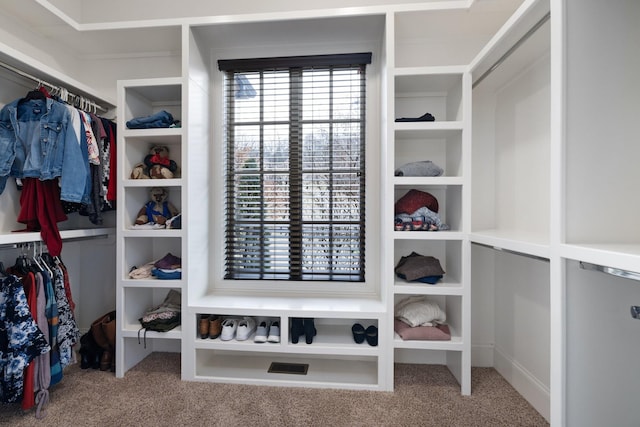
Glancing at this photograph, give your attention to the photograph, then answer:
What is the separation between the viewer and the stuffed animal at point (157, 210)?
211cm

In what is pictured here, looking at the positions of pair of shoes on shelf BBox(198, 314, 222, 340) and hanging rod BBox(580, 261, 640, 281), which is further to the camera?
pair of shoes on shelf BBox(198, 314, 222, 340)

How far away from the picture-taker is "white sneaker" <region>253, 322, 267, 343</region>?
74.0 inches

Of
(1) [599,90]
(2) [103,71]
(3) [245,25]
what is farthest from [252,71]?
(1) [599,90]

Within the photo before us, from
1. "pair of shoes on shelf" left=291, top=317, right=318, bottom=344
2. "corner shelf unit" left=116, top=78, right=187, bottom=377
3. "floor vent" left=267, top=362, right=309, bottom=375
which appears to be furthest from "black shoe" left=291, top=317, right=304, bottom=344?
"corner shelf unit" left=116, top=78, right=187, bottom=377

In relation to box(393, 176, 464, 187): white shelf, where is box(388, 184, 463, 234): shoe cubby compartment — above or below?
below

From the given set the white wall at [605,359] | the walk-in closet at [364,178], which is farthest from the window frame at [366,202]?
the white wall at [605,359]

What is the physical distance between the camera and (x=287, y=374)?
76.1 inches

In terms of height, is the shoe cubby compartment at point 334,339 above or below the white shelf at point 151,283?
below

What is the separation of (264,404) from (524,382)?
156 centimetres

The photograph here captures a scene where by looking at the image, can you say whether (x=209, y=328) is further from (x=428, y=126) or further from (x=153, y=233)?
(x=428, y=126)

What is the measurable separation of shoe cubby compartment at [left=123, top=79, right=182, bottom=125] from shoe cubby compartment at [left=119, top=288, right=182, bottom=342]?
1228 millimetres

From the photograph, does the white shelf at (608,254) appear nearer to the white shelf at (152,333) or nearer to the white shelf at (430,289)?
the white shelf at (430,289)

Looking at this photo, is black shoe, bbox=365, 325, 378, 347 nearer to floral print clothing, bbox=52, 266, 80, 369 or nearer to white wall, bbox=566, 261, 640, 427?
white wall, bbox=566, 261, 640, 427

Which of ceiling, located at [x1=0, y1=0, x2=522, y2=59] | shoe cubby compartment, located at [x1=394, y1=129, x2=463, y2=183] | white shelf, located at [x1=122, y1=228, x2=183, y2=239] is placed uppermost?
ceiling, located at [x1=0, y1=0, x2=522, y2=59]
